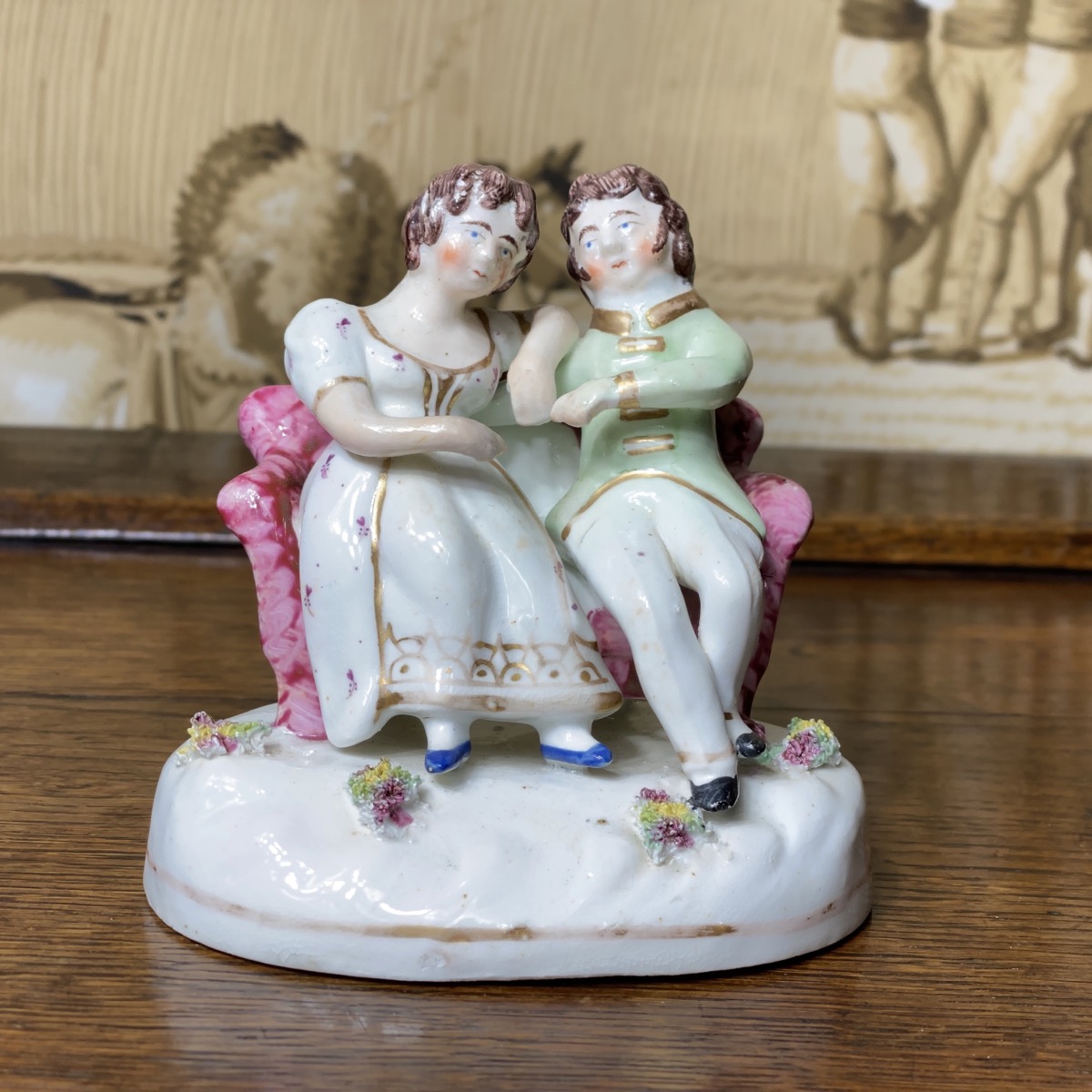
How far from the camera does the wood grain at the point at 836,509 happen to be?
3486 millimetres

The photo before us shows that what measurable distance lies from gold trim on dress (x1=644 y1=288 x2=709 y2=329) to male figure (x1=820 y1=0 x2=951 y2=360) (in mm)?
2591

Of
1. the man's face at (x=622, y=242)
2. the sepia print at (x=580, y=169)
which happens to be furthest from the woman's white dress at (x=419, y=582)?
the sepia print at (x=580, y=169)

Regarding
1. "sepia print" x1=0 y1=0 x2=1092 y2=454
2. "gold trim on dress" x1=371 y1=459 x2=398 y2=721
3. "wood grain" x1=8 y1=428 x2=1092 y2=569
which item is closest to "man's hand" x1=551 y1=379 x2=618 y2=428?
"gold trim on dress" x1=371 y1=459 x2=398 y2=721

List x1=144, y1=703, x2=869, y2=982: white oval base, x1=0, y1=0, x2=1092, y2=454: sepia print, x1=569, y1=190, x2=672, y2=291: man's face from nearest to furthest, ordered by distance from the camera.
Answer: x1=144, y1=703, x2=869, y2=982: white oval base, x1=569, y1=190, x2=672, y2=291: man's face, x1=0, y1=0, x2=1092, y2=454: sepia print

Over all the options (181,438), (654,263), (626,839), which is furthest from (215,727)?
(181,438)

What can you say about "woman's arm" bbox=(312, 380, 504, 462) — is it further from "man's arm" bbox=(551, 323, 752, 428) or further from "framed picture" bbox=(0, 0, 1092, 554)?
"framed picture" bbox=(0, 0, 1092, 554)

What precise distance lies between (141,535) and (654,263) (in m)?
2.05

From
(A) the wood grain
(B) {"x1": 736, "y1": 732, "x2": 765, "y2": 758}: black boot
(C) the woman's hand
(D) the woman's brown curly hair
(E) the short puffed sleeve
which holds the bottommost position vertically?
(A) the wood grain

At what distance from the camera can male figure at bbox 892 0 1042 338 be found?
4.18 m

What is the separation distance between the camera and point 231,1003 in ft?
5.02

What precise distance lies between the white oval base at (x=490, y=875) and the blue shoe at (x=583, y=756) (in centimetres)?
2

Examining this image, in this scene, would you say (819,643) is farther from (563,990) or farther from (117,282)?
(117,282)

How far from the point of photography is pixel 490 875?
5.20ft

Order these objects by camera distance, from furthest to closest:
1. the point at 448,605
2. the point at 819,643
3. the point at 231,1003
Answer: the point at 819,643, the point at 448,605, the point at 231,1003
